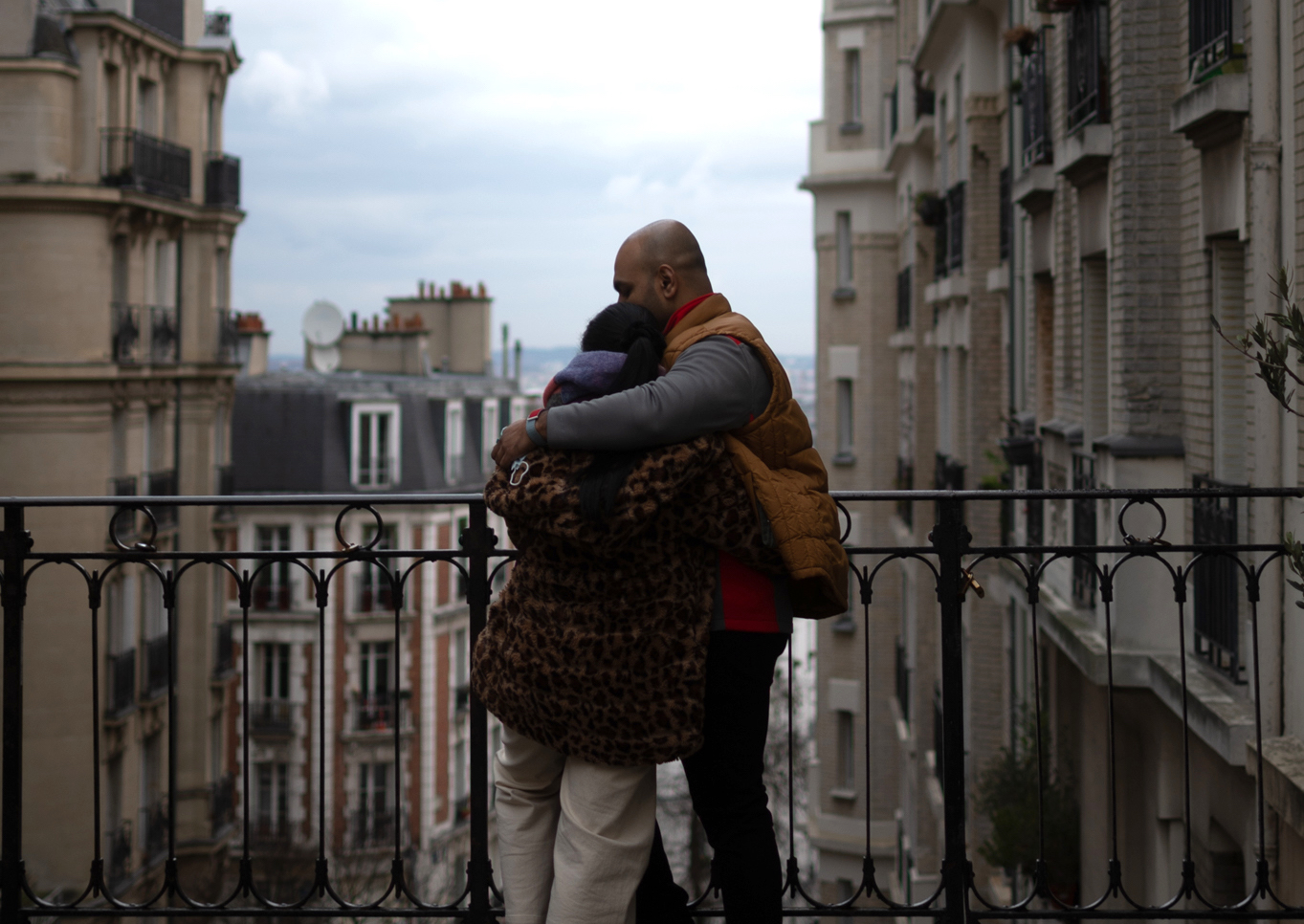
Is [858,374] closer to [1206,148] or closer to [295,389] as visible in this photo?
[295,389]

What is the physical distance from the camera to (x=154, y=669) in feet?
90.6

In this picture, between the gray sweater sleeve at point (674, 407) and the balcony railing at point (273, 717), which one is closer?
the gray sweater sleeve at point (674, 407)

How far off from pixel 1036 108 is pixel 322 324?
1273 inches

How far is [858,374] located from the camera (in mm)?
30672

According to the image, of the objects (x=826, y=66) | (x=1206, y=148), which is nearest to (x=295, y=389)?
(x=826, y=66)

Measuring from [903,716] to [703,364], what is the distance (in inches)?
913

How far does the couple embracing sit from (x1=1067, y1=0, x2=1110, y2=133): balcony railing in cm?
762

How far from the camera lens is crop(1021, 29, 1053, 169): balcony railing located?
505 inches

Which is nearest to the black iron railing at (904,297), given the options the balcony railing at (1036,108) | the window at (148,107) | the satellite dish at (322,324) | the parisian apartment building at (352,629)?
the balcony railing at (1036,108)

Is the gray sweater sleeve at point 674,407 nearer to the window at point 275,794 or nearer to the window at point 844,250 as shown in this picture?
the window at point 844,250

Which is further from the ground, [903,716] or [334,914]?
[334,914]

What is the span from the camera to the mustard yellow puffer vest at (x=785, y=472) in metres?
3.47

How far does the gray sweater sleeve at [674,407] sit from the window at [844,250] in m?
28.1

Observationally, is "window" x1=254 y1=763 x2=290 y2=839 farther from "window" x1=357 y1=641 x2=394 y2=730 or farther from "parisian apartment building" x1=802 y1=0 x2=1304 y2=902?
"parisian apartment building" x1=802 y1=0 x2=1304 y2=902
